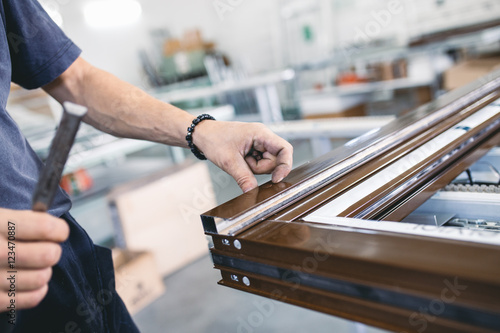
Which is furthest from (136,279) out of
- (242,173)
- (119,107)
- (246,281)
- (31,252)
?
(31,252)

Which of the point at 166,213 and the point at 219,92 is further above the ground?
the point at 219,92

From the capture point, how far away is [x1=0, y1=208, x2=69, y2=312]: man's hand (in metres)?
0.39

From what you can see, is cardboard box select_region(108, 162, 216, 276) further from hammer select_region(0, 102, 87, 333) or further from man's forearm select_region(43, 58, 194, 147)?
hammer select_region(0, 102, 87, 333)

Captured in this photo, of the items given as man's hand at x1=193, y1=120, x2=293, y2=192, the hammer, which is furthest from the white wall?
the hammer

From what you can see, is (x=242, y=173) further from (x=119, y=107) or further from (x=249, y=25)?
(x=249, y=25)

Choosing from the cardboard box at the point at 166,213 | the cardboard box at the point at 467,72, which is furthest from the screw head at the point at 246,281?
the cardboard box at the point at 467,72

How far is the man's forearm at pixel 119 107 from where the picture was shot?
872 millimetres

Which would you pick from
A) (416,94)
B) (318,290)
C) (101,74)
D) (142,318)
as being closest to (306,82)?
(416,94)

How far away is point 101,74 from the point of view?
93 cm

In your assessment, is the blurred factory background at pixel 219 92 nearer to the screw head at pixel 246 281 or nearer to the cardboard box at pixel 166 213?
the cardboard box at pixel 166 213

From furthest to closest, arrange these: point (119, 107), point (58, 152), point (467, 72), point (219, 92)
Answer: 1. point (219, 92)
2. point (467, 72)
3. point (119, 107)
4. point (58, 152)

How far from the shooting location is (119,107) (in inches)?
35.3

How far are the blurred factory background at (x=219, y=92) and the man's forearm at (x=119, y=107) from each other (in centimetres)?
96

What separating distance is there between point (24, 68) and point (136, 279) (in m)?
1.54
